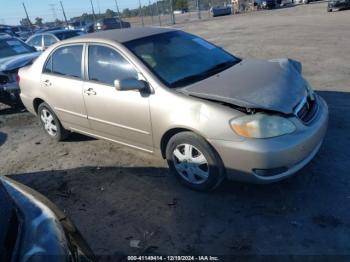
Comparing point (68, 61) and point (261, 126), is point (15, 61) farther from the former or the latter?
point (261, 126)

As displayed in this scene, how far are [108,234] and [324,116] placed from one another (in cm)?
256

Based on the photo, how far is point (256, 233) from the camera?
3.33m

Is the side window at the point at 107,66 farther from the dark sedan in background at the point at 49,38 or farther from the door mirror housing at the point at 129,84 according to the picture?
the dark sedan in background at the point at 49,38

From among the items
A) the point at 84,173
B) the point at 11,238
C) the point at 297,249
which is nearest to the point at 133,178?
the point at 84,173

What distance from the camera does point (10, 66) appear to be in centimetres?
813

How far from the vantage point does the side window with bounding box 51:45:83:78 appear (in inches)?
197

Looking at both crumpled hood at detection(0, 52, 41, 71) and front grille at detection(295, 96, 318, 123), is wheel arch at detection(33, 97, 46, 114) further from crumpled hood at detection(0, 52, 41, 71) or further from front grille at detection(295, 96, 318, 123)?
front grille at detection(295, 96, 318, 123)

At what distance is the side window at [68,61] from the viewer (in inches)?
197

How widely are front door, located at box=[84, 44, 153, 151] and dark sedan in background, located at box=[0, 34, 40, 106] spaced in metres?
3.79

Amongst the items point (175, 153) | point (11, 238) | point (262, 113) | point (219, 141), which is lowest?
point (175, 153)

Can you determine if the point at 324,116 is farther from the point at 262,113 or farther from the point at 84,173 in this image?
the point at 84,173

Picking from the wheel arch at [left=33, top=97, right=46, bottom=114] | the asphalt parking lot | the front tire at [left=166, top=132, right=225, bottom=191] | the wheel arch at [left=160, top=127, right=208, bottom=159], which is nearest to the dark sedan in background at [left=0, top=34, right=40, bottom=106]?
the wheel arch at [left=33, top=97, right=46, bottom=114]

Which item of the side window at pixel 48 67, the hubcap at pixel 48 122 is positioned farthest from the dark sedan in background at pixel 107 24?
the side window at pixel 48 67

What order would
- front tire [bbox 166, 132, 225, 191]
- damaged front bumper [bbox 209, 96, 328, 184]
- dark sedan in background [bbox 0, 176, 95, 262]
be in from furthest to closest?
1. front tire [bbox 166, 132, 225, 191]
2. damaged front bumper [bbox 209, 96, 328, 184]
3. dark sedan in background [bbox 0, 176, 95, 262]
